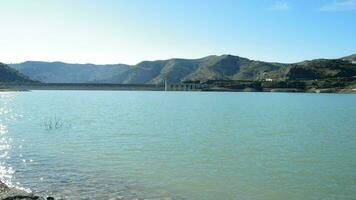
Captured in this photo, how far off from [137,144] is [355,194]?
23312mm

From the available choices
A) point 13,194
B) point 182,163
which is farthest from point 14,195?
point 182,163

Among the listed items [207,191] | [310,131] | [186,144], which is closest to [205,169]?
[207,191]

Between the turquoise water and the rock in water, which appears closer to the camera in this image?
the rock in water

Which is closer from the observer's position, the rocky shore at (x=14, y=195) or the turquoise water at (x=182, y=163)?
the rocky shore at (x=14, y=195)

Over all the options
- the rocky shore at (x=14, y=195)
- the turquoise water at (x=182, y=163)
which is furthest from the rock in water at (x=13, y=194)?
the turquoise water at (x=182, y=163)

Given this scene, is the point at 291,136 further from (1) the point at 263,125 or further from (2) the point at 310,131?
(1) the point at 263,125

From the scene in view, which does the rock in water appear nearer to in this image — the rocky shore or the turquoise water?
the rocky shore

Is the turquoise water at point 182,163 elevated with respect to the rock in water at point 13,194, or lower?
lower

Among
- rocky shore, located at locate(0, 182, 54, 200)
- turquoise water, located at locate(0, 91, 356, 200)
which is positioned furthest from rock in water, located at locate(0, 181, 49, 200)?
turquoise water, located at locate(0, 91, 356, 200)

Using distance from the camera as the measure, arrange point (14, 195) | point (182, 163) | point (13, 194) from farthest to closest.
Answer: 1. point (182, 163)
2. point (13, 194)
3. point (14, 195)

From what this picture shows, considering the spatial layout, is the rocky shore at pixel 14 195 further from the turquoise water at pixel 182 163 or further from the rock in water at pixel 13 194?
the turquoise water at pixel 182 163

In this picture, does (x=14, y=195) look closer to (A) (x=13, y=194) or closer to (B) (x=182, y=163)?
(A) (x=13, y=194)

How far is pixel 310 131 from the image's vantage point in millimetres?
57750

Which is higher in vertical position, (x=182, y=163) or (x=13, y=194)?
(x=13, y=194)
